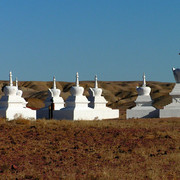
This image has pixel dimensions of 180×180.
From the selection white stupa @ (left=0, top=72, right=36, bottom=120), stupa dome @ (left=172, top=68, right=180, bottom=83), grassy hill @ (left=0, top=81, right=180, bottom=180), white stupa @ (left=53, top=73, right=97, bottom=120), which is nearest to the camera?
grassy hill @ (left=0, top=81, right=180, bottom=180)

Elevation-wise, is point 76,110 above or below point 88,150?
above

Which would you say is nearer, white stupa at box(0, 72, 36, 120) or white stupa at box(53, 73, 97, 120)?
white stupa at box(0, 72, 36, 120)

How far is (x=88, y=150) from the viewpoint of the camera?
18281 millimetres

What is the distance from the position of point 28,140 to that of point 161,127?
7.77 metres

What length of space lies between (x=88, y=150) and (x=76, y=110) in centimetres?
1466

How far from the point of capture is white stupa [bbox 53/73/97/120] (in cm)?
3281

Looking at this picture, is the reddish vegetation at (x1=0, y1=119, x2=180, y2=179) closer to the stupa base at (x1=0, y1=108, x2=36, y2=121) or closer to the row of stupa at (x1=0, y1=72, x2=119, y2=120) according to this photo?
the stupa base at (x1=0, y1=108, x2=36, y2=121)

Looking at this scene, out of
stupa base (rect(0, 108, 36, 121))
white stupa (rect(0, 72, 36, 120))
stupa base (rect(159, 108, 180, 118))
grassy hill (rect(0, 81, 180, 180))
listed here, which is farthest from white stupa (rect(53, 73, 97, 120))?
grassy hill (rect(0, 81, 180, 180))

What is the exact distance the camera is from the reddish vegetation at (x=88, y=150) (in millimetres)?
14117

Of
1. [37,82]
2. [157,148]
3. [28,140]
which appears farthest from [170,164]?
[37,82]

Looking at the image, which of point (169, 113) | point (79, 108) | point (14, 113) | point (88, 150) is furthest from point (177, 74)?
point (88, 150)

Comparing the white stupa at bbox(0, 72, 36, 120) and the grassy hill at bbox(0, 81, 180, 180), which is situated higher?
the white stupa at bbox(0, 72, 36, 120)

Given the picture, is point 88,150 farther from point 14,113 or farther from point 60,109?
point 60,109

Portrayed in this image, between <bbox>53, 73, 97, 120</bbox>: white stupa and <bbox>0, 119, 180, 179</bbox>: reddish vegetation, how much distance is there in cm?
758
